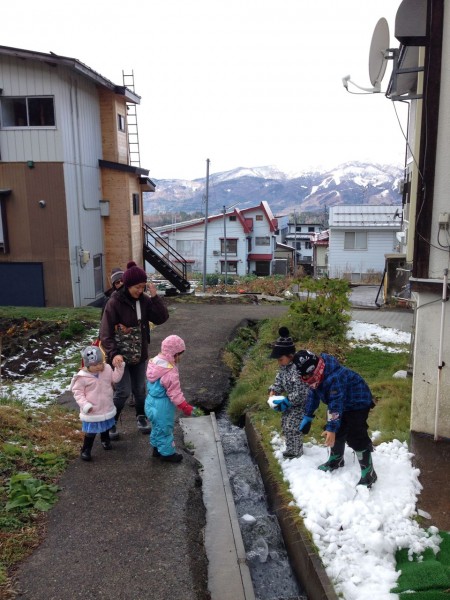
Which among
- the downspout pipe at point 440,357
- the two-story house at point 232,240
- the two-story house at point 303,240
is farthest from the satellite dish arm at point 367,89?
the two-story house at point 303,240

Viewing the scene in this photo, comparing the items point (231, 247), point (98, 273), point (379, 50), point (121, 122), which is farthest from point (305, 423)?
point (231, 247)

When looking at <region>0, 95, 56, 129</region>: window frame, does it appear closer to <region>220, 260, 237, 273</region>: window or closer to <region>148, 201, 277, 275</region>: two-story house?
<region>148, 201, 277, 275</region>: two-story house

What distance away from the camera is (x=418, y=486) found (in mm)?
4836

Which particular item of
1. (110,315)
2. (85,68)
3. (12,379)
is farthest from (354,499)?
(85,68)

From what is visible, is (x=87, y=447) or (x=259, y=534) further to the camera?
(x=87, y=447)

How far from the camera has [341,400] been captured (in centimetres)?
458

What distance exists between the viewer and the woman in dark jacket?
18.7 feet

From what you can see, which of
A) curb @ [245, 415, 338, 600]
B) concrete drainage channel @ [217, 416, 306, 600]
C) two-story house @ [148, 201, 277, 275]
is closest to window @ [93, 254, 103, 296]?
concrete drainage channel @ [217, 416, 306, 600]

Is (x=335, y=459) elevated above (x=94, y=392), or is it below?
below

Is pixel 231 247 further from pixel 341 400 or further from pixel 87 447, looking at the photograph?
pixel 341 400

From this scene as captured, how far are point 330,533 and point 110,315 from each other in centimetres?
331

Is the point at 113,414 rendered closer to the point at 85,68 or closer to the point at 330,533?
the point at 330,533

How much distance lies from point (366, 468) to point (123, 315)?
3.15 m

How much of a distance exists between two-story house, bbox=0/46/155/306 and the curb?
12652 millimetres
